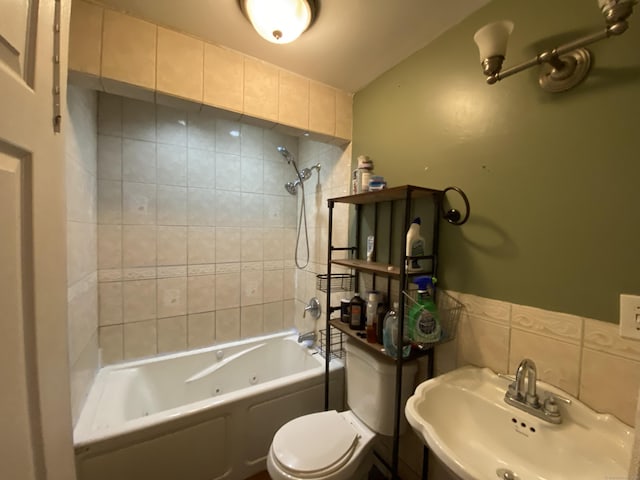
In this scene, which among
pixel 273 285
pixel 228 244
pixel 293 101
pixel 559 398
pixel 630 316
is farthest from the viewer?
pixel 273 285

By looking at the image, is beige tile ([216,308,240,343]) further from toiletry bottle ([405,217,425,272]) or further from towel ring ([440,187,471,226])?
towel ring ([440,187,471,226])

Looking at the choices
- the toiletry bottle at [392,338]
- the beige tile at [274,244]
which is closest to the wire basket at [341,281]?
the toiletry bottle at [392,338]

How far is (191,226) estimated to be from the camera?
2.15 metres

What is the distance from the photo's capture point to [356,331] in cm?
151

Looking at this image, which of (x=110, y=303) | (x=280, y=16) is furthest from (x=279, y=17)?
(x=110, y=303)

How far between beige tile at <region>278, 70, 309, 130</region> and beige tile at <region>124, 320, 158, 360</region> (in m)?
1.74

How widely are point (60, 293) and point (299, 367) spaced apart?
1.86 metres

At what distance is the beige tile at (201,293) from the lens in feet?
7.09

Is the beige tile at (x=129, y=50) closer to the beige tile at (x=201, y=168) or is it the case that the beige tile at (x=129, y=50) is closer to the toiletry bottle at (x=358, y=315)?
the beige tile at (x=201, y=168)

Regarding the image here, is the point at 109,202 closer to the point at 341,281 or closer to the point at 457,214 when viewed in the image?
the point at 341,281

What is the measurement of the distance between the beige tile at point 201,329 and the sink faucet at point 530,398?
79.4 inches

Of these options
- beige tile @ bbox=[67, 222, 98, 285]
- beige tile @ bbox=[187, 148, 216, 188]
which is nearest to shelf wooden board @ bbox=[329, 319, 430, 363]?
beige tile @ bbox=[67, 222, 98, 285]

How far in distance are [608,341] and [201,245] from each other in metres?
2.29

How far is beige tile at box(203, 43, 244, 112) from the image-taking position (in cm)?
137
